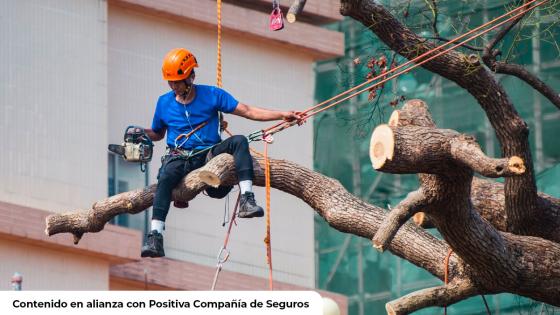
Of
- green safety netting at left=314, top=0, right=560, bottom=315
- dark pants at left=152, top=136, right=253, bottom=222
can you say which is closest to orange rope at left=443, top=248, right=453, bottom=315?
dark pants at left=152, top=136, right=253, bottom=222

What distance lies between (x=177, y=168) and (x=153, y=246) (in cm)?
62

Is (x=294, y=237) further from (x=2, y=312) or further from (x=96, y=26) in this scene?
(x=2, y=312)

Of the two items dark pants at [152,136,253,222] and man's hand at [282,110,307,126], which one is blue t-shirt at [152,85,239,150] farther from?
man's hand at [282,110,307,126]

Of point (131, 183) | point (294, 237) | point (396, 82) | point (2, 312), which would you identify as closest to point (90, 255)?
point (131, 183)

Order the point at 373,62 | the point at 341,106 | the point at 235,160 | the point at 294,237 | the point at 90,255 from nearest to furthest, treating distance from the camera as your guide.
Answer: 1. the point at 235,160
2. the point at 373,62
3. the point at 90,255
4. the point at 294,237
5. the point at 341,106

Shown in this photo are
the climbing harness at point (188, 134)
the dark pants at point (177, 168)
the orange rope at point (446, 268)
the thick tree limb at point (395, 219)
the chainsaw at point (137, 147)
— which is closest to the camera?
the thick tree limb at point (395, 219)

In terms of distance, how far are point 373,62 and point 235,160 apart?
1.92 m

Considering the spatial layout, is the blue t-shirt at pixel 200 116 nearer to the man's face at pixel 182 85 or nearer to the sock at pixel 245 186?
the man's face at pixel 182 85

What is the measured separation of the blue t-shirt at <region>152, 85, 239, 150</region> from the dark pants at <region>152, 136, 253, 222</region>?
5.3 inches

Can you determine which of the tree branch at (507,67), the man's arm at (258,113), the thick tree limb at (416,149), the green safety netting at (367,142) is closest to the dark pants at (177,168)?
the man's arm at (258,113)

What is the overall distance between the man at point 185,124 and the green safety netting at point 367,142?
14.2 m

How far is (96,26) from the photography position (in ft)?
95.5

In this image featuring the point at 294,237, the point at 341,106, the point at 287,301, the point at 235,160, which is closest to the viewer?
the point at 287,301

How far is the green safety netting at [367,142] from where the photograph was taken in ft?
110
